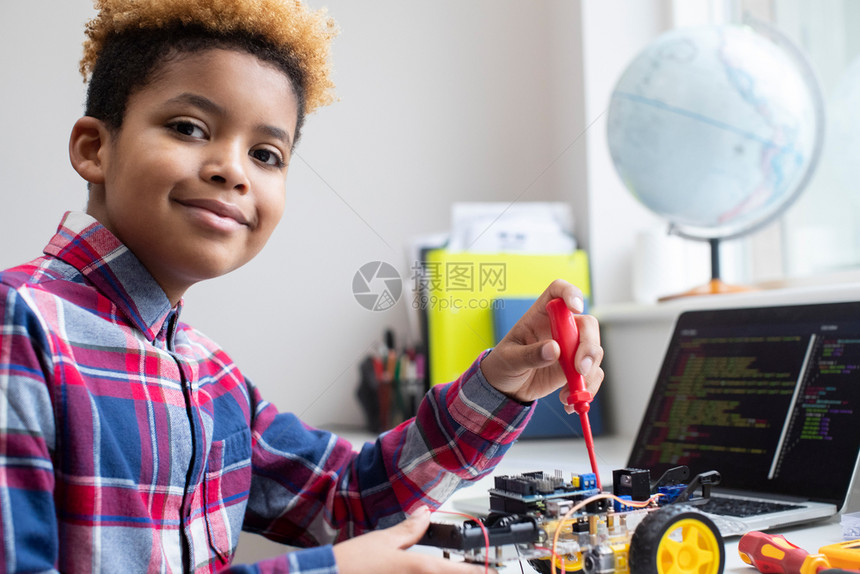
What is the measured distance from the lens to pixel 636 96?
1114 millimetres

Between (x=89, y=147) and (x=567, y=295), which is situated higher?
(x=89, y=147)

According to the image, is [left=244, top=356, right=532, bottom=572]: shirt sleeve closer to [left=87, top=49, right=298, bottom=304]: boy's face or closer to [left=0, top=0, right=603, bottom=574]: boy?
[left=0, top=0, right=603, bottom=574]: boy

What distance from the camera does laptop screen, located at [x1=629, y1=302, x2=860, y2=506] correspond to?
0.72 meters

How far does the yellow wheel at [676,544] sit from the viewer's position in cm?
45

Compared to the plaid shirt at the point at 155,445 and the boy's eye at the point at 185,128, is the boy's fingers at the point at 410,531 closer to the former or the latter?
the plaid shirt at the point at 155,445

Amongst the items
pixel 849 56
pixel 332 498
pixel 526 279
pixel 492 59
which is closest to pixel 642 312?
pixel 526 279

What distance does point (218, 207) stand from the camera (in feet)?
1.91

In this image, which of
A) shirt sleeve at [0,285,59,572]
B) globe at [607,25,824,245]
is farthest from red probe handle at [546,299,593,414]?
globe at [607,25,824,245]

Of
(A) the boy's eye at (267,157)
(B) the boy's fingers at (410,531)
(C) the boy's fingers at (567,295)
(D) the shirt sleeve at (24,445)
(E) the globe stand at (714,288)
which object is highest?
(A) the boy's eye at (267,157)

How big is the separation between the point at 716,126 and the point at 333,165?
574mm

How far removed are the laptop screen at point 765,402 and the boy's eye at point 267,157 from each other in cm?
42

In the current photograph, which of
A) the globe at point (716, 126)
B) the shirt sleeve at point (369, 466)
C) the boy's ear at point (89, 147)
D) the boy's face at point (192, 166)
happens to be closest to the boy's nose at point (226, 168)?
the boy's face at point (192, 166)

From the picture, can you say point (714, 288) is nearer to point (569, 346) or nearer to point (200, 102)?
point (569, 346)

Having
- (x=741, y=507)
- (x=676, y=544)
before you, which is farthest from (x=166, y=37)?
(x=741, y=507)
